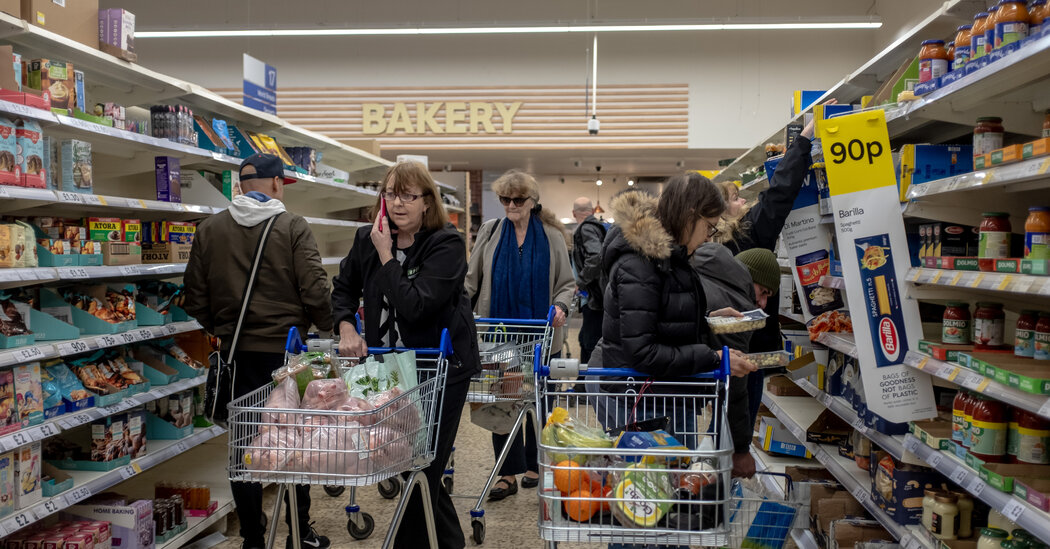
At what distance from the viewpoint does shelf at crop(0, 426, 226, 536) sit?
277 cm

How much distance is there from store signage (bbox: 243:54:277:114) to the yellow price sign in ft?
11.4

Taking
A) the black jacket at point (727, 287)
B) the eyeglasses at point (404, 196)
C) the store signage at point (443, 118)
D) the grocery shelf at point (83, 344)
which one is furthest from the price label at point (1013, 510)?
the store signage at point (443, 118)

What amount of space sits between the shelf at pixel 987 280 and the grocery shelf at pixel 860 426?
1.95 feet

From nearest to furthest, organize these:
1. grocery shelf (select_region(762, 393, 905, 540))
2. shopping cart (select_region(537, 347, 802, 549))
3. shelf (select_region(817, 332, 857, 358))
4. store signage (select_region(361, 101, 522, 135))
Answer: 1. shopping cart (select_region(537, 347, 802, 549))
2. grocery shelf (select_region(762, 393, 905, 540))
3. shelf (select_region(817, 332, 857, 358))
4. store signage (select_region(361, 101, 522, 135))

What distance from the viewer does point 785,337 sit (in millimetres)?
4371

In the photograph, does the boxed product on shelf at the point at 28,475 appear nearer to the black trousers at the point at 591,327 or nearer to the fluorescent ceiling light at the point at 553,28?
the black trousers at the point at 591,327

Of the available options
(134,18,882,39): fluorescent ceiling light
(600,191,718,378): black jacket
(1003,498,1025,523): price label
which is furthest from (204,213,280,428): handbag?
(134,18,882,39): fluorescent ceiling light

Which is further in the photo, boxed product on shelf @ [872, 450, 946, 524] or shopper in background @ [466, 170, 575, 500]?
shopper in background @ [466, 170, 575, 500]

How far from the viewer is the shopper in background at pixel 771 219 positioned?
345 cm

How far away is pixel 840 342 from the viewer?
335cm

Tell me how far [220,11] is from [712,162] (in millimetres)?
9062

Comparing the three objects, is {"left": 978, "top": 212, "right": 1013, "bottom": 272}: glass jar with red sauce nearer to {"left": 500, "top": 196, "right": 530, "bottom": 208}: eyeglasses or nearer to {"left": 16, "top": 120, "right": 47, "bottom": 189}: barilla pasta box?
{"left": 500, "top": 196, "right": 530, "bottom": 208}: eyeglasses

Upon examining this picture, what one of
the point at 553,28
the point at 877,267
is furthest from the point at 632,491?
the point at 553,28

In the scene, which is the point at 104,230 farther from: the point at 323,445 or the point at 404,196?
the point at 323,445
